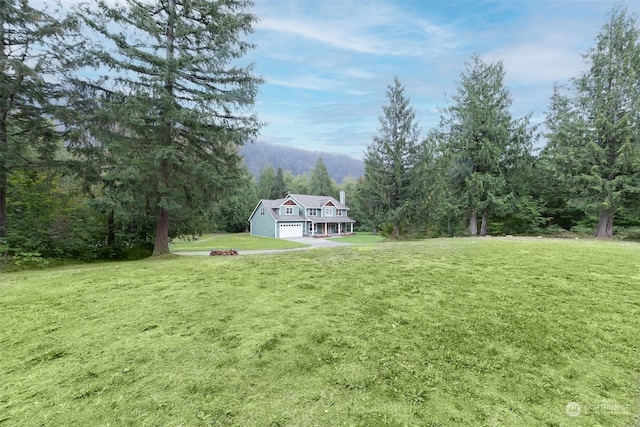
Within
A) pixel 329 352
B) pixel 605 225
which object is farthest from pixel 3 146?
pixel 605 225

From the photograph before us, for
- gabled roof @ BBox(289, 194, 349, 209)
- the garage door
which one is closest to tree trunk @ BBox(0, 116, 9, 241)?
the garage door

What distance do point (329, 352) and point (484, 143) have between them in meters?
20.0

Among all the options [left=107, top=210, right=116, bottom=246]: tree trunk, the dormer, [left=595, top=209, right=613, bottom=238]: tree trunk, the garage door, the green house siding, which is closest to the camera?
[left=107, top=210, right=116, bottom=246]: tree trunk

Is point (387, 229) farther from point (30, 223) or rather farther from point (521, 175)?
point (30, 223)

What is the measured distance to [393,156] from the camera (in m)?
17.5

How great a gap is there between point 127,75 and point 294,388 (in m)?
11.1

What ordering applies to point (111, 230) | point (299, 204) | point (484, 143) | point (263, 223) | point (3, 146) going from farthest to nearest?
point (299, 204) → point (263, 223) → point (484, 143) → point (111, 230) → point (3, 146)

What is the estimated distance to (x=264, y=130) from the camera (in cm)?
1012

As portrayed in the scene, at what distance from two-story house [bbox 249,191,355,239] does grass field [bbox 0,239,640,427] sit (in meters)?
27.6

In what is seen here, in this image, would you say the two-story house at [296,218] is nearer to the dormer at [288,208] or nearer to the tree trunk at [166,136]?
the dormer at [288,208]

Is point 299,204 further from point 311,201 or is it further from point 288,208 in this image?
point 311,201

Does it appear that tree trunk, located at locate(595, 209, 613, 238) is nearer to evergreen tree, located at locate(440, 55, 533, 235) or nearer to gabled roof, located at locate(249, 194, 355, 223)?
evergreen tree, located at locate(440, 55, 533, 235)

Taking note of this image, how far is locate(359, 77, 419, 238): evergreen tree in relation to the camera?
56.9 ft

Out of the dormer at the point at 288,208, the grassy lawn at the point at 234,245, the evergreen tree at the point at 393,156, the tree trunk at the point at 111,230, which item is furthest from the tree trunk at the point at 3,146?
the dormer at the point at 288,208
